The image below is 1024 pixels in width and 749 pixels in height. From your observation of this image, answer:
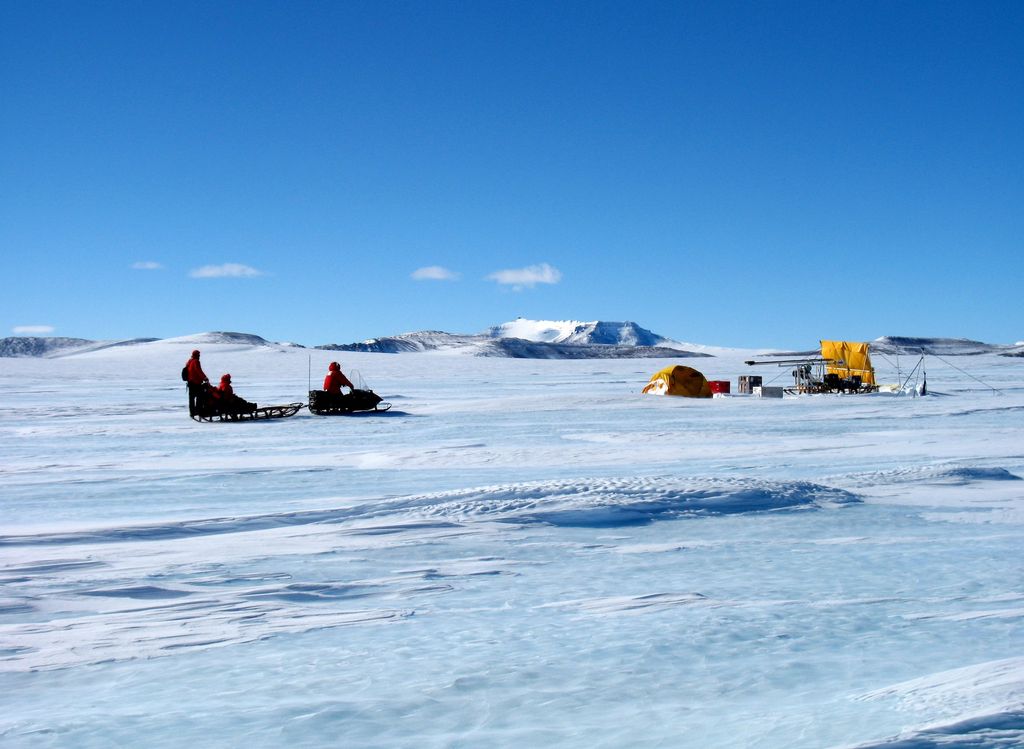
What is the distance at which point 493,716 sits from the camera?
3.47 m

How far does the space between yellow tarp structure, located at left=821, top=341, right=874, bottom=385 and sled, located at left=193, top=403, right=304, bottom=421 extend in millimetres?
17818

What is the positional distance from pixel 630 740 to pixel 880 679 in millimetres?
1175

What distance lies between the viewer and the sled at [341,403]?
1948 centimetres

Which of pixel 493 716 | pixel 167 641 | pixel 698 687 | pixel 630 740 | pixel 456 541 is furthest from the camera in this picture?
pixel 456 541

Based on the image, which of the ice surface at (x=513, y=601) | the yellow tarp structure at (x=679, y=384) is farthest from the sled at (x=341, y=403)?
the yellow tarp structure at (x=679, y=384)

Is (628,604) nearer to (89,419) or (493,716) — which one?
(493,716)

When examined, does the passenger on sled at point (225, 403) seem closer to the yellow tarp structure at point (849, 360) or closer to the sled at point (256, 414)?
the sled at point (256, 414)

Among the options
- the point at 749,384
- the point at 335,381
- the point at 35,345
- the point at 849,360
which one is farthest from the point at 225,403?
the point at 35,345

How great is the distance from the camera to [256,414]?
1928cm

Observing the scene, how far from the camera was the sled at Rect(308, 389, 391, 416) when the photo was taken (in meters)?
19.5

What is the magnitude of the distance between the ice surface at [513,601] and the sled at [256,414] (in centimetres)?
641

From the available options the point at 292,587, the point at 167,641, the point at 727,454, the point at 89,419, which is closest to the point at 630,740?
the point at 167,641

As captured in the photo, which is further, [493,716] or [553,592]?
[553,592]

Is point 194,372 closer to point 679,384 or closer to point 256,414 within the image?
point 256,414
